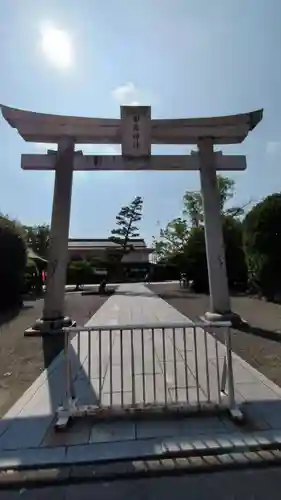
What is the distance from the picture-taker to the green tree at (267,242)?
40.2 feet

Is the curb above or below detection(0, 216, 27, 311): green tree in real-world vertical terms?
below

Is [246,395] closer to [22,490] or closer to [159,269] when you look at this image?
[22,490]

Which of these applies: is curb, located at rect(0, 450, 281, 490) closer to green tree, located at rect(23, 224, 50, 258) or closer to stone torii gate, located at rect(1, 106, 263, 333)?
stone torii gate, located at rect(1, 106, 263, 333)

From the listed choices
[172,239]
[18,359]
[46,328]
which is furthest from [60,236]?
[172,239]

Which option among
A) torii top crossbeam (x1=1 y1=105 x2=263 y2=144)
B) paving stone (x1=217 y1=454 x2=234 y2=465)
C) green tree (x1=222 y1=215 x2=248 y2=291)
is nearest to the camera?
paving stone (x1=217 y1=454 x2=234 y2=465)

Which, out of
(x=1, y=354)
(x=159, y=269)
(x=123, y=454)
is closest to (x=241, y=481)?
(x=123, y=454)

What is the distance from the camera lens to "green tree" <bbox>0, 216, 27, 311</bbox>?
11.3 metres

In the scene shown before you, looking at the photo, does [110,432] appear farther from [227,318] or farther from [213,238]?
[213,238]

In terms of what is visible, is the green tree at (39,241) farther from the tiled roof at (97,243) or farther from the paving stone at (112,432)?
the paving stone at (112,432)

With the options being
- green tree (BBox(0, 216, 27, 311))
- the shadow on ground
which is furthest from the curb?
green tree (BBox(0, 216, 27, 311))

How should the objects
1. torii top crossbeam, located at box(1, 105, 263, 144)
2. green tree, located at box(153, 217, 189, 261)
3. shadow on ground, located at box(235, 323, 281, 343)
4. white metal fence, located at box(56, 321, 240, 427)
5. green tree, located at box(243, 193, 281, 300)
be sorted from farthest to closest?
green tree, located at box(153, 217, 189, 261)
green tree, located at box(243, 193, 281, 300)
torii top crossbeam, located at box(1, 105, 263, 144)
shadow on ground, located at box(235, 323, 281, 343)
white metal fence, located at box(56, 321, 240, 427)

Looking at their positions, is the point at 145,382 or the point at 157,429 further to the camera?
the point at 145,382

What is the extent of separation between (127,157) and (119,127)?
0.73 meters

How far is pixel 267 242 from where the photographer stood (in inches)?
484
